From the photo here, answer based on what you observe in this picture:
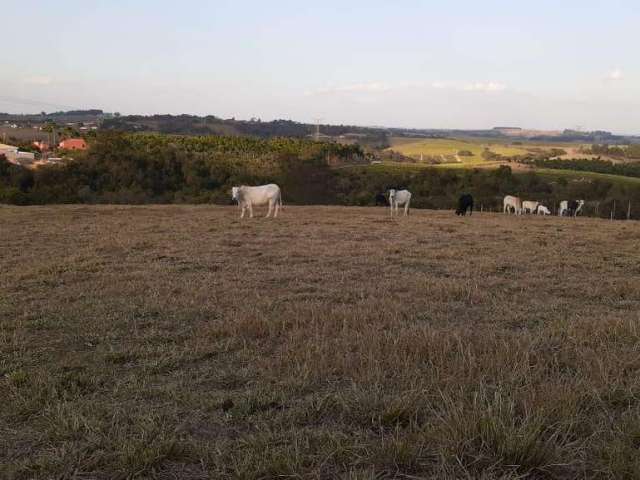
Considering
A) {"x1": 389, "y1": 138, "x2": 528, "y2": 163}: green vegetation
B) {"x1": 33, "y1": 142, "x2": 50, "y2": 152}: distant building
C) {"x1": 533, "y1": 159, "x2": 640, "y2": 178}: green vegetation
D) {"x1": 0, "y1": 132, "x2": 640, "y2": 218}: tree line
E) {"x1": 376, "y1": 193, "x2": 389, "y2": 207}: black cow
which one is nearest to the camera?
{"x1": 376, "y1": 193, "x2": 389, "y2": 207}: black cow

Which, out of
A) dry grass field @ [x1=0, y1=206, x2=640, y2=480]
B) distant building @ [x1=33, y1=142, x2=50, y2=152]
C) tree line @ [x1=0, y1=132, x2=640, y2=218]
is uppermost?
dry grass field @ [x1=0, y1=206, x2=640, y2=480]

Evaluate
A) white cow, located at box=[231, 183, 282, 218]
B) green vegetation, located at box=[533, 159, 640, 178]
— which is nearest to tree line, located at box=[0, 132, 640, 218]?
white cow, located at box=[231, 183, 282, 218]

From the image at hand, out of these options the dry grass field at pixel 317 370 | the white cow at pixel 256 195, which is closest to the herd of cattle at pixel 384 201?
the white cow at pixel 256 195

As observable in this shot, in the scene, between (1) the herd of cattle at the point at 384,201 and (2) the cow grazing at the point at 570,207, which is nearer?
(1) the herd of cattle at the point at 384,201

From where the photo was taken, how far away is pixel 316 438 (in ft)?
10.2

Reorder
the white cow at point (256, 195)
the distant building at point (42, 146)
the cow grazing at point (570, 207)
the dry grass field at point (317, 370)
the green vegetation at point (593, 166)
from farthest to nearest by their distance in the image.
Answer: the distant building at point (42, 146), the green vegetation at point (593, 166), the cow grazing at point (570, 207), the white cow at point (256, 195), the dry grass field at point (317, 370)

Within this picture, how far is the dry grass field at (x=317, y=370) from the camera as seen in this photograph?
290 centimetres

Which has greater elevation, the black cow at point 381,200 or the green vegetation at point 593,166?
the green vegetation at point 593,166

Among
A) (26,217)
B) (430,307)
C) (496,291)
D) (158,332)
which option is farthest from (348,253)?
(26,217)

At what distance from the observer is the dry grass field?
114 inches

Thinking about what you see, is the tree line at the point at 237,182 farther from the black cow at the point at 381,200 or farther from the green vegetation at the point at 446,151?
the green vegetation at the point at 446,151

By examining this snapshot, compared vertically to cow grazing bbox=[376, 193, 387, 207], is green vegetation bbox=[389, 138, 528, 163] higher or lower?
higher

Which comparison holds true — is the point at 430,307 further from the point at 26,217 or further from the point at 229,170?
the point at 229,170

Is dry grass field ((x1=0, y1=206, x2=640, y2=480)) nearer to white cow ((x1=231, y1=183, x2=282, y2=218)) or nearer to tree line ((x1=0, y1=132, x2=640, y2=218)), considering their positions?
white cow ((x1=231, y1=183, x2=282, y2=218))
